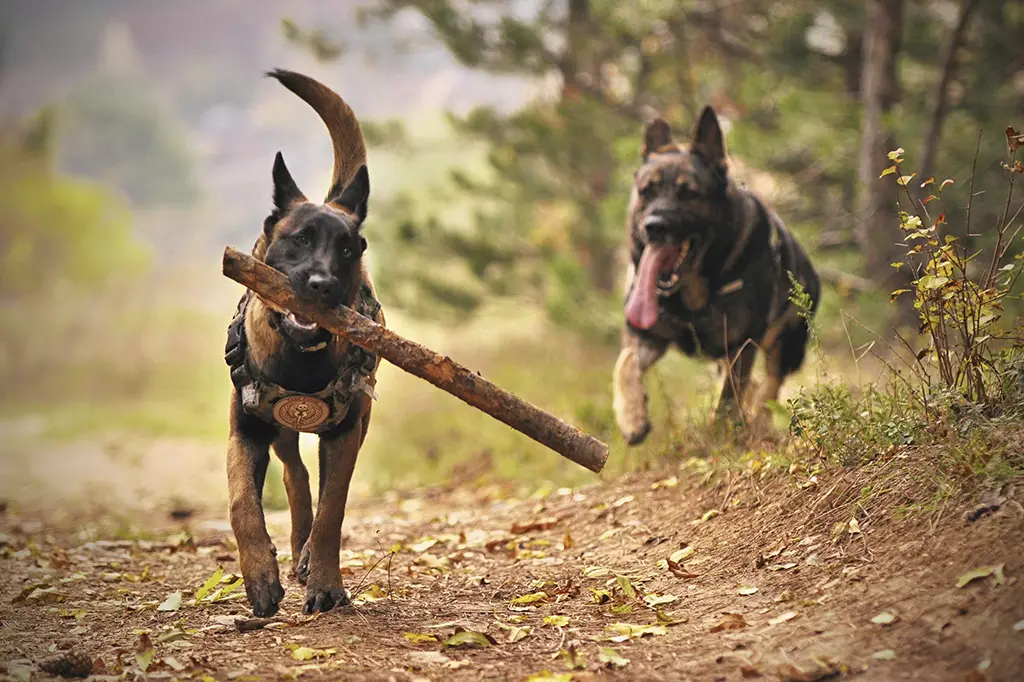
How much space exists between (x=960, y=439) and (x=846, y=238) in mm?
8980

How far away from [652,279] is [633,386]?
2.30ft

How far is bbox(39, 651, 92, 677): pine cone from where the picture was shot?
154 inches

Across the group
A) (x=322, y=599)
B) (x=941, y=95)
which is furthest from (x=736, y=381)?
(x=941, y=95)

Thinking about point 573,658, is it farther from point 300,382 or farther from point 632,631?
point 300,382

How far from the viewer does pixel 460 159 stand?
2092 cm

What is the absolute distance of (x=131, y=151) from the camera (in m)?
57.7

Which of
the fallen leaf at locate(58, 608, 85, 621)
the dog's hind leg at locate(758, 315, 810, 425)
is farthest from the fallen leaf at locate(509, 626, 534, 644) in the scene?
the dog's hind leg at locate(758, 315, 810, 425)

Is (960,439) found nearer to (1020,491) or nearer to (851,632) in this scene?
(1020,491)

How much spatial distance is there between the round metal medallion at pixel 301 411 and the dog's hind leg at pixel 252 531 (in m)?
0.24

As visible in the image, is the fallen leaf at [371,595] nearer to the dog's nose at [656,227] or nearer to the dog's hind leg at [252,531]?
the dog's hind leg at [252,531]

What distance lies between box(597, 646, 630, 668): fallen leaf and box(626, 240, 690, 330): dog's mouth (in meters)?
3.41

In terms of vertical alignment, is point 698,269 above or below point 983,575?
above

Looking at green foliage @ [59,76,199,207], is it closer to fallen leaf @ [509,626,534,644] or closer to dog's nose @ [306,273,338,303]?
dog's nose @ [306,273,338,303]

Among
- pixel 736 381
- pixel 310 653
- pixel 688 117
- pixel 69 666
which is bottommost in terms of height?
pixel 69 666
